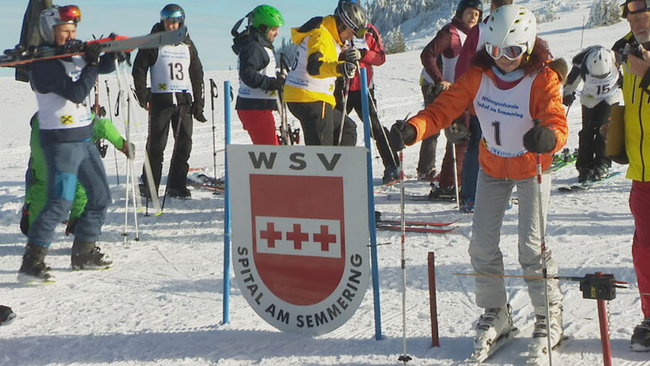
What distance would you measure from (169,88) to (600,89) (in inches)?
196

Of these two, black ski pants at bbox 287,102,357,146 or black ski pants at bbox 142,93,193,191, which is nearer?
black ski pants at bbox 287,102,357,146

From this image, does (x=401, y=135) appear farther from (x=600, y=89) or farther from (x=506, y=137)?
(x=600, y=89)

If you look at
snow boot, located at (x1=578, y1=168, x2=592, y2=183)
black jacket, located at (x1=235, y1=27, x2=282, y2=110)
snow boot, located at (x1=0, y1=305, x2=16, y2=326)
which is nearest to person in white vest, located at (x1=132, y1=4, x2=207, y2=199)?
black jacket, located at (x1=235, y1=27, x2=282, y2=110)

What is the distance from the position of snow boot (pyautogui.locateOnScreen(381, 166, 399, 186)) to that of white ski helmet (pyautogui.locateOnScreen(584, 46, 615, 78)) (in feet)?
8.38

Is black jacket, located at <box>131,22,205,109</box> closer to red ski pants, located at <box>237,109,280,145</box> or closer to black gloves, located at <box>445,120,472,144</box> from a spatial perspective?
red ski pants, located at <box>237,109,280,145</box>

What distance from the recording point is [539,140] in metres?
3.38

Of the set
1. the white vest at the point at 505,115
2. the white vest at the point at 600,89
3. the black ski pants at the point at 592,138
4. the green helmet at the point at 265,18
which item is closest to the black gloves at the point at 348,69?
the green helmet at the point at 265,18

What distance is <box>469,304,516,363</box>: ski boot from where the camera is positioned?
3.83 m

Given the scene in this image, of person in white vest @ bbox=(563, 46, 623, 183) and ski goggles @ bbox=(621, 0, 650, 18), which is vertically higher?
ski goggles @ bbox=(621, 0, 650, 18)

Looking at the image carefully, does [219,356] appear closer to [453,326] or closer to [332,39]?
[453,326]

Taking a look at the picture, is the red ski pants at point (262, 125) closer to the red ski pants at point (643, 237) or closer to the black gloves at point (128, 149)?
the black gloves at point (128, 149)

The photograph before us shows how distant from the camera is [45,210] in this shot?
569cm

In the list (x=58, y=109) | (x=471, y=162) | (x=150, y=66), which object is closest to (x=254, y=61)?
(x=150, y=66)

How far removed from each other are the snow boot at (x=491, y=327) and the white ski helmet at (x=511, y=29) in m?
1.41
